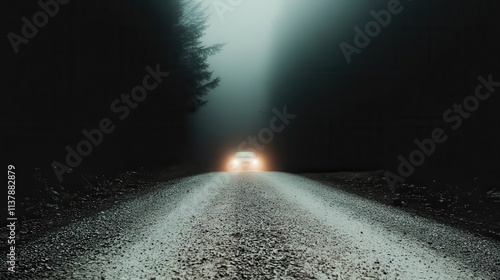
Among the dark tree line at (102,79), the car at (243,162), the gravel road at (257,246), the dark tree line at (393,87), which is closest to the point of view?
the gravel road at (257,246)

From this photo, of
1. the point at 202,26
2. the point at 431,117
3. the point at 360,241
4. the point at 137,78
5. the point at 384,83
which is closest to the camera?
the point at 360,241

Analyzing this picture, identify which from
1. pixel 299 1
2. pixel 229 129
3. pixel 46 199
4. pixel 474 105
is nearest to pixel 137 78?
pixel 46 199

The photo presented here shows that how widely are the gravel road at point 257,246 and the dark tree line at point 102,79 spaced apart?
5.05m

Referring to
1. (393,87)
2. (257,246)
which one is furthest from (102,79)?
(393,87)

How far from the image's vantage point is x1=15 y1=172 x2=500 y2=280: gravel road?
4133 mm

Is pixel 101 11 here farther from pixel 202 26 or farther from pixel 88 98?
pixel 202 26

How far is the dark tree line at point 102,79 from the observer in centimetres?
1086

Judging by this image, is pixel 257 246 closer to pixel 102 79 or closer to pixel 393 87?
pixel 102 79

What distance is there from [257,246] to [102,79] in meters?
12.7

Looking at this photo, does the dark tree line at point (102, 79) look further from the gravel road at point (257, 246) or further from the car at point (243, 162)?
the gravel road at point (257, 246)

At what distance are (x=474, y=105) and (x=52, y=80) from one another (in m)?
17.4

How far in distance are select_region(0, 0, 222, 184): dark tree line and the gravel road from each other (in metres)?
5.05

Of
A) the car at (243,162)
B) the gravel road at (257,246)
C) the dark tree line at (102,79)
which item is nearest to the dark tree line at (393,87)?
the gravel road at (257,246)

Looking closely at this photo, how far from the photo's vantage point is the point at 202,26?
24.5 metres
